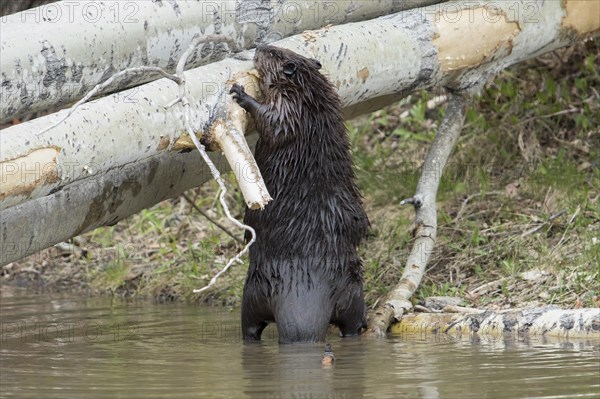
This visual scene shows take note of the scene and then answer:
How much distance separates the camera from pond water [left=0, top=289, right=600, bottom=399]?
4.01 m

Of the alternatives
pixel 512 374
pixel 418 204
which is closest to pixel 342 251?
pixel 418 204

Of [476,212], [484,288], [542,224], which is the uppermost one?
[476,212]

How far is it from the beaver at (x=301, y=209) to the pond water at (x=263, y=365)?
0.20 metres

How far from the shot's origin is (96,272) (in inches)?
313

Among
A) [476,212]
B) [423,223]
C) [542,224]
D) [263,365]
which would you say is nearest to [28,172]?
[263,365]

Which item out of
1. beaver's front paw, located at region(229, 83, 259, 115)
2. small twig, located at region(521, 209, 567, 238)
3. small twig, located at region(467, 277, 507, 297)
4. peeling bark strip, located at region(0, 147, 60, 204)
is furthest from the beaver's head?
small twig, located at region(521, 209, 567, 238)

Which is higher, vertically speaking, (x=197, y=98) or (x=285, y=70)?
(x=285, y=70)

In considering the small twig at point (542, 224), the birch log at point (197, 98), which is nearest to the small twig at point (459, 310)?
the small twig at point (542, 224)

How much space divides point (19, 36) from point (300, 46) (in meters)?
1.52

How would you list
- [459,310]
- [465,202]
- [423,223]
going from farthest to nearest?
[465,202] < [423,223] < [459,310]

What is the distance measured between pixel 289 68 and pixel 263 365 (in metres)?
1.50

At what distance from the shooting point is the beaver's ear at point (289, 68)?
5.38 m

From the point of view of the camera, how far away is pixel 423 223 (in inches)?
244

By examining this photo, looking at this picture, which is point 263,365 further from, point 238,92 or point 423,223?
point 423,223
